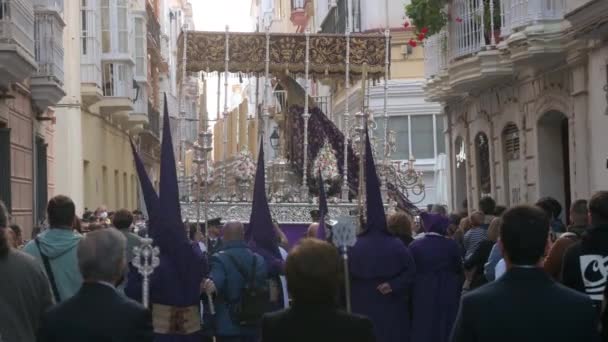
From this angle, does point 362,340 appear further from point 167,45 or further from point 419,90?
point 167,45

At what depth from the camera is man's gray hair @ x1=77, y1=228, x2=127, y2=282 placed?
5.79m

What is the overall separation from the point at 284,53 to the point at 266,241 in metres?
10.5

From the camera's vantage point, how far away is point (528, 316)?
517cm

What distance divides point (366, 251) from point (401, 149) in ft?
73.8

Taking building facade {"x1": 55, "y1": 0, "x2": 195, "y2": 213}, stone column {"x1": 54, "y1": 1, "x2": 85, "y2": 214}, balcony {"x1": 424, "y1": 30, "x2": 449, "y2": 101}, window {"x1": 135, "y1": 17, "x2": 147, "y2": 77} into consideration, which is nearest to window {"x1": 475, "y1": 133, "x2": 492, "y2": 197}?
balcony {"x1": 424, "y1": 30, "x2": 449, "y2": 101}

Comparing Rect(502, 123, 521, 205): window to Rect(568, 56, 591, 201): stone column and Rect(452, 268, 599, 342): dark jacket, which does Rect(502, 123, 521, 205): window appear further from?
Rect(452, 268, 599, 342): dark jacket

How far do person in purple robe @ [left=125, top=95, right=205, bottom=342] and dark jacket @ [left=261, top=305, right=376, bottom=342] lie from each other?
403 centimetres

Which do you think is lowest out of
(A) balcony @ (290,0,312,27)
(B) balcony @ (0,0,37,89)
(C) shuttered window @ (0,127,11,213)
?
(C) shuttered window @ (0,127,11,213)

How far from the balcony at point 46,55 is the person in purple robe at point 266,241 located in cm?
978

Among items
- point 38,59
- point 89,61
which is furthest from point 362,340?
point 89,61

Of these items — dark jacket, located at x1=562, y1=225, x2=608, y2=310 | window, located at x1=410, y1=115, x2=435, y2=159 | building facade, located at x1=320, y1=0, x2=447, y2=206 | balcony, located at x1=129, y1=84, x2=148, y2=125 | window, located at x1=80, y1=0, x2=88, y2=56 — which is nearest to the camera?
dark jacket, located at x1=562, y1=225, x2=608, y2=310

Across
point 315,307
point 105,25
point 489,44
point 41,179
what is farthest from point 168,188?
point 105,25

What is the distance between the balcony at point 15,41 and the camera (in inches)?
672

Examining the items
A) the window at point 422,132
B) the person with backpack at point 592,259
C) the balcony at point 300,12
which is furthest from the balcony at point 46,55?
the balcony at point 300,12
